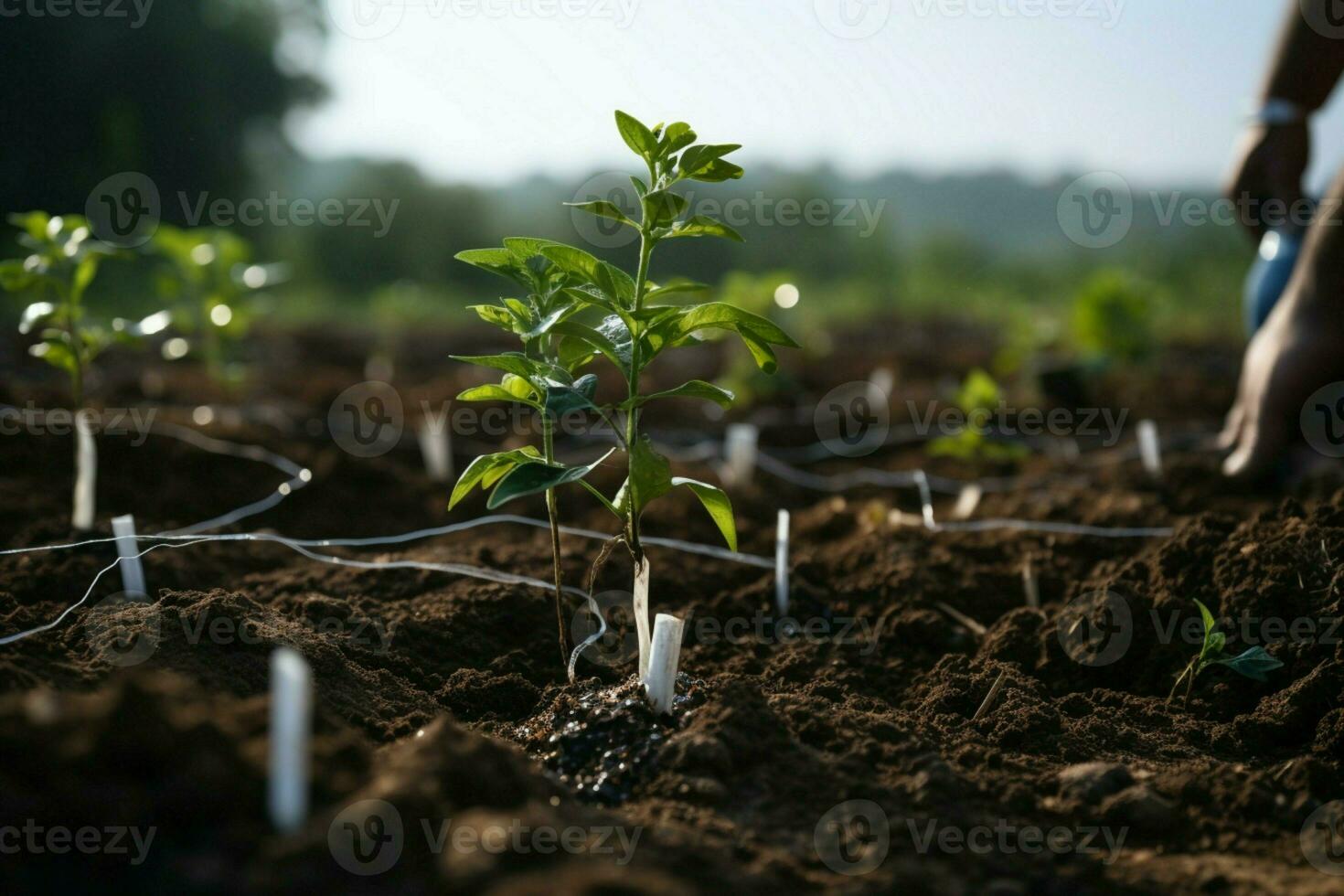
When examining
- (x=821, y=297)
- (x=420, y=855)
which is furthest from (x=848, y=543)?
(x=821, y=297)

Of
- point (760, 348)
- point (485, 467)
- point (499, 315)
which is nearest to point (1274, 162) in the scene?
point (760, 348)

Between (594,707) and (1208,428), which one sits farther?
(1208,428)

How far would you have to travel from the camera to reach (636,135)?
1746 mm

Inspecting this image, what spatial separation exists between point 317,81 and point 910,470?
1058 centimetres

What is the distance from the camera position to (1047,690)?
6.80 feet

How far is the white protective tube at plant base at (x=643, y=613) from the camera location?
184 centimetres

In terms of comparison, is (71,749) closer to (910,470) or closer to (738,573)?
(738,573)
